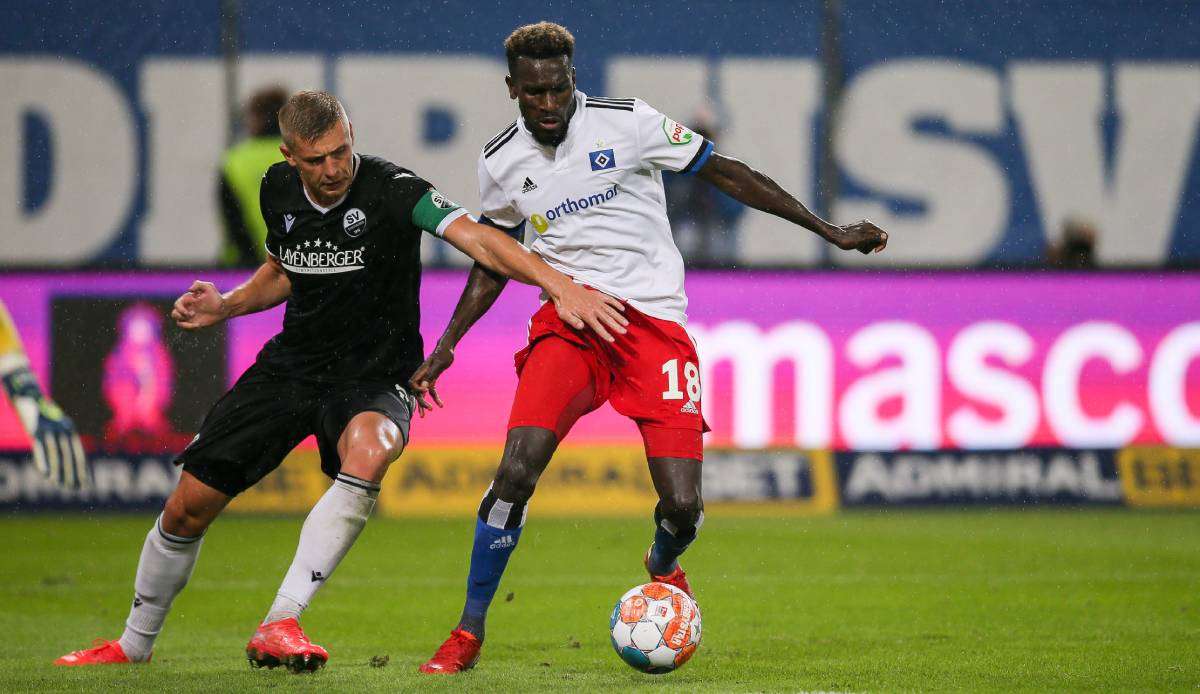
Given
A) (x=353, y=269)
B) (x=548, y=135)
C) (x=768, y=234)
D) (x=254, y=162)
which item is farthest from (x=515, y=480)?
(x=768, y=234)

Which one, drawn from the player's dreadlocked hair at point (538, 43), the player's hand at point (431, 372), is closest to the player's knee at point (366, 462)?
the player's hand at point (431, 372)

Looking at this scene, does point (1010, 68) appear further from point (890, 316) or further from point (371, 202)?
point (371, 202)

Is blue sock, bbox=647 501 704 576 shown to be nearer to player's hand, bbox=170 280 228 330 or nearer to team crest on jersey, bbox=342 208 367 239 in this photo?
team crest on jersey, bbox=342 208 367 239

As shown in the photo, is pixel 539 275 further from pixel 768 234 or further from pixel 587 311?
pixel 768 234

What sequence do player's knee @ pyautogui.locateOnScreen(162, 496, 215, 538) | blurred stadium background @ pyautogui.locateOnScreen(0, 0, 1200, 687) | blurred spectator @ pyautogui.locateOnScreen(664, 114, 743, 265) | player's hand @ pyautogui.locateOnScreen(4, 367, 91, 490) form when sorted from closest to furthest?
player's knee @ pyautogui.locateOnScreen(162, 496, 215, 538) < player's hand @ pyautogui.locateOnScreen(4, 367, 91, 490) < blurred stadium background @ pyautogui.locateOnScreen(0, 0, 1200, 687) < blurred spectator @ pyautogui.locateOnScreen(664, 114, 743, 265)

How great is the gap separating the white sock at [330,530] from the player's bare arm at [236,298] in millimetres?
853

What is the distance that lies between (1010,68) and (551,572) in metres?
8.09

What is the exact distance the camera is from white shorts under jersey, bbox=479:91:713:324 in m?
5.57

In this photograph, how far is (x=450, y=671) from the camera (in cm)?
519

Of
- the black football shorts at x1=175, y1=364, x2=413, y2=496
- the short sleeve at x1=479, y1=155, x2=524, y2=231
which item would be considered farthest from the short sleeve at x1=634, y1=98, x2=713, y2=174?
the black football shorts at x1=175, y1=364, x2=413, y2=496

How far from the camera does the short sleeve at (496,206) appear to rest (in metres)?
5.67

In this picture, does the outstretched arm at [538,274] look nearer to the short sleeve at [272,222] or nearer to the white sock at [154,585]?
the short sleeve at [272,222]

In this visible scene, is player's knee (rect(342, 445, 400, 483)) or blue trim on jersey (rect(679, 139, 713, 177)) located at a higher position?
blue trim on jersey (rect(679, 139, 713, 177))

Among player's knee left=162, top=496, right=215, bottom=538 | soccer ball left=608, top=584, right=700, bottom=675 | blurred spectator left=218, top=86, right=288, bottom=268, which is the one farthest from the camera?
blurred spectator left=218, top=86, right=288, bottom=268
